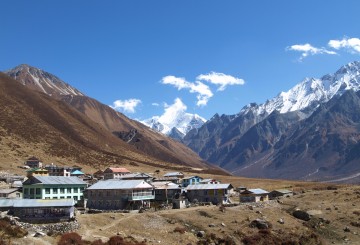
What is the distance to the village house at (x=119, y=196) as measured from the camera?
98.5 metres

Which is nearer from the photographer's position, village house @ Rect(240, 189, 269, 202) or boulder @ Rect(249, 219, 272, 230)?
boulder @ Rect(249, 219, 272, 230)

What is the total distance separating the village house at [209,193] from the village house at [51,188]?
2479 cm

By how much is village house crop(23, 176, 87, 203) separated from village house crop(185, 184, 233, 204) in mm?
24786

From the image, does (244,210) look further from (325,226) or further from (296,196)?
(296,196)

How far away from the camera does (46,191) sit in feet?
327

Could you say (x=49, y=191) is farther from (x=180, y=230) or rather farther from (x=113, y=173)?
(x=113, y=173)

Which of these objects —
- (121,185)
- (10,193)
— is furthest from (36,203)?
(10,193)

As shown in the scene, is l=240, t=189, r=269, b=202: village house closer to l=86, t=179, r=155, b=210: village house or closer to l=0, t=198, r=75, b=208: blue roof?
l=86, t=179, r=155, b=210: village house

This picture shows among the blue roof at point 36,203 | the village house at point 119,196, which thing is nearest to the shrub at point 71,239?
the blue roof at point 36,203

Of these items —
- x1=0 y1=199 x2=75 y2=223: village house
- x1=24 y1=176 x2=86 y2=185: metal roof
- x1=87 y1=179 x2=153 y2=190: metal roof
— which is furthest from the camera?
x1=24 y1=176 x2=86 y2=185: metal roof

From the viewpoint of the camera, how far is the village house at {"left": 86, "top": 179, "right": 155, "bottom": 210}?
323 ft

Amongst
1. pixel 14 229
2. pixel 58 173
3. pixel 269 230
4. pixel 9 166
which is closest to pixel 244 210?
pixel 269 230

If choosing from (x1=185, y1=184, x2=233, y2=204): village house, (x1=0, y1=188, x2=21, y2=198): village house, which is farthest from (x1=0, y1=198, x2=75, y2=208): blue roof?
(x1=185, y1=184, x2=233, y2=204): village house

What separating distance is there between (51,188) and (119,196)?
48.0 feet
